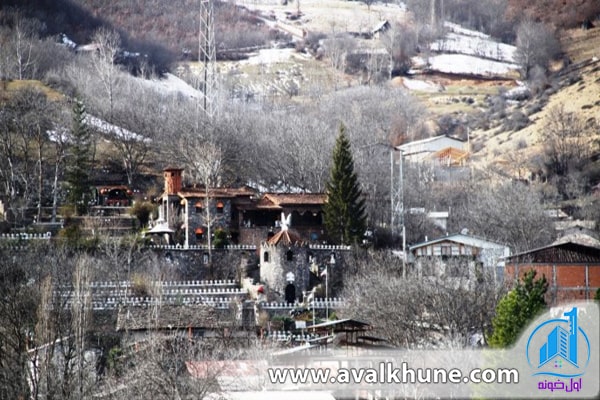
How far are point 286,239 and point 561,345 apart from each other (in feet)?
84.3

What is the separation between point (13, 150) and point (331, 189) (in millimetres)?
17813

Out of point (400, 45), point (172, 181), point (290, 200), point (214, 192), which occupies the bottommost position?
point (290, 200)

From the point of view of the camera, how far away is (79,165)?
72.3 meters

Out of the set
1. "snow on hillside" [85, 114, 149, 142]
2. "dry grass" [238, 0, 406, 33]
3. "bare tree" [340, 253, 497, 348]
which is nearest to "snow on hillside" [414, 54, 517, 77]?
"dry grass" [238, 0, 406, 33]

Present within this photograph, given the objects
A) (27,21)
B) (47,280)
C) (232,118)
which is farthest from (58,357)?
(27,21)

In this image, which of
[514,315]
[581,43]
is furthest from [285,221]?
[581,43]

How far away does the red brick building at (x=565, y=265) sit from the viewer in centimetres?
6209

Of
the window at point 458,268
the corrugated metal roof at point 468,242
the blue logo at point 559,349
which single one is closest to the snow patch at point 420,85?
the corrugated metal roof at point 468,242

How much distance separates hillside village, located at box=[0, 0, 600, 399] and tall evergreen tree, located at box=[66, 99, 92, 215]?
136mm

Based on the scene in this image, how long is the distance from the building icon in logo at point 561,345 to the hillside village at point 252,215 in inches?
88.6

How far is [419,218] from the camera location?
2963 inches

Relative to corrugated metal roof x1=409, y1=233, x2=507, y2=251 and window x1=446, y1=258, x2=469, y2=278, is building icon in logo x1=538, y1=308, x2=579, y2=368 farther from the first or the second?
corrugated metal roof x1=409, y1=233, x2=507, y2=251

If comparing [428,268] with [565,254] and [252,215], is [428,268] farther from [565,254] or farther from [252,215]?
[252,215]

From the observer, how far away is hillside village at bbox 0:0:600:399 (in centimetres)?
5206
